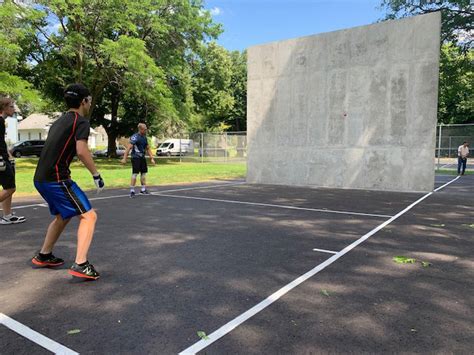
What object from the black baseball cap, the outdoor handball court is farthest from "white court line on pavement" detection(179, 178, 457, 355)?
the black baseball cap

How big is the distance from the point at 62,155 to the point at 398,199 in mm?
9390

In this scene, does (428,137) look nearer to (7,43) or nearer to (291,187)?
A: (291,187)

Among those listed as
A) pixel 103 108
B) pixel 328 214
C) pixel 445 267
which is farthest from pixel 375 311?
pixel 103 108

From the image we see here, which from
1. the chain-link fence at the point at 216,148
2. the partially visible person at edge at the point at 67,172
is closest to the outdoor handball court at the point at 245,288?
the partially visible person at edge at the point at 67,172

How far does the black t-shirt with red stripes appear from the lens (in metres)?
4.07

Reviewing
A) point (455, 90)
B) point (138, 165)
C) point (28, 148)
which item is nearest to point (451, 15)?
point (455, 90)

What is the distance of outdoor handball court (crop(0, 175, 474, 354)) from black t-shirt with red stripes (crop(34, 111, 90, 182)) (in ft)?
3.69

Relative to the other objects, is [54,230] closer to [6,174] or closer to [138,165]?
[6,174]

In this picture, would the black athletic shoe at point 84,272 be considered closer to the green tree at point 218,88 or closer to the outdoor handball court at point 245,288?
the outdoor handball court at point 245,288

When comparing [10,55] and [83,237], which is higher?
[10,55]

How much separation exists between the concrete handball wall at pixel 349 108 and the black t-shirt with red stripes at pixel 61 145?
36.5 feet

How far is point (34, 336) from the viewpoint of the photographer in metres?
2.98

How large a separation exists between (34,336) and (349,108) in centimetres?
1255

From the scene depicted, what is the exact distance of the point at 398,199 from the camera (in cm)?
1109
